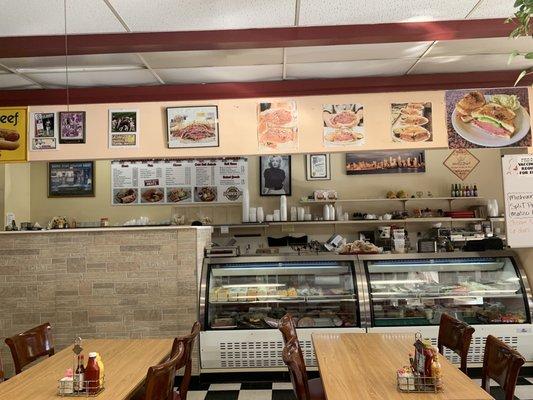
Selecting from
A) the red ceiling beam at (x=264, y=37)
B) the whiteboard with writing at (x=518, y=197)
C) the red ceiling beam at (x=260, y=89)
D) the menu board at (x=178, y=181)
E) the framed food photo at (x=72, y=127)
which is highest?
the red ceiling beam at (x=264, y=37)

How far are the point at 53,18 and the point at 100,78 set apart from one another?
54.4 inches

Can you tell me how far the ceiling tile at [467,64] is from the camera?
15.6ft

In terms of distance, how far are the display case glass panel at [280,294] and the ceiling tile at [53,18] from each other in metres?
2.54

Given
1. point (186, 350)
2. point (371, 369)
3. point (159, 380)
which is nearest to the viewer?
point (159, 380)

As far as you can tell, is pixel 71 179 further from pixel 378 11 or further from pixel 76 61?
pixel 378 11

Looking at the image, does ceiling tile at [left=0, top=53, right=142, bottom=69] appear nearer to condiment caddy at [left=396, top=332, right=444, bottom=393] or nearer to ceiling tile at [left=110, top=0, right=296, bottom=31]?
ceiling tile at [left=110, top=0, right=296, bottom=31]

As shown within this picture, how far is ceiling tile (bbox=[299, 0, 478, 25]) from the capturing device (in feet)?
11.8

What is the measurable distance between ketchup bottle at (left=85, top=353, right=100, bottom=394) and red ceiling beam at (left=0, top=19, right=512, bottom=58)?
→ 8.46 feet

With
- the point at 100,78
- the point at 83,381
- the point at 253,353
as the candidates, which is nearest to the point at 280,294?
the point at 253,353

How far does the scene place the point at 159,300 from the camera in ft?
16.4

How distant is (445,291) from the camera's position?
4.96 metres

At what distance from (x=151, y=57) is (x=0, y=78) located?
1.73 metres

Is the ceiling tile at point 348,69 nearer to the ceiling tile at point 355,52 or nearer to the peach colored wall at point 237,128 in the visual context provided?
the ceiling tile at point 355,52

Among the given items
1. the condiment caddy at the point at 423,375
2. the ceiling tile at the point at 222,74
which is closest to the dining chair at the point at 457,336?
the condiment caddy at the point at 423,375
